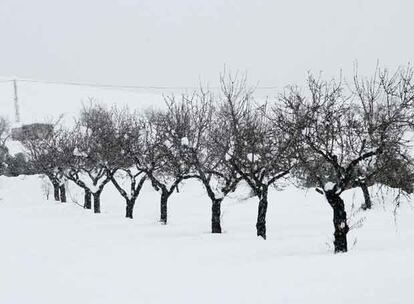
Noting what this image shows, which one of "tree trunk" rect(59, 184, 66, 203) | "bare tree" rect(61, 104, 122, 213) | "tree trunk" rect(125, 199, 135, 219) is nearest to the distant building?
"tree trunk" rect(59, 184, 66, 203)

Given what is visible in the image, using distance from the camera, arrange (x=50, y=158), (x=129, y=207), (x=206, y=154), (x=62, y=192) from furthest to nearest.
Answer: (x=62, y=192) → (x=50, y=158) → (x=129, y=207) → (x=206, y=154)

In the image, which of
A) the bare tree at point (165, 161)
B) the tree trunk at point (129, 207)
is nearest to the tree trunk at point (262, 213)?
the bare tree at point (165, 161)

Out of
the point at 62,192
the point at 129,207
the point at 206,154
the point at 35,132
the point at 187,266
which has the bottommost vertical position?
the point at 187,266

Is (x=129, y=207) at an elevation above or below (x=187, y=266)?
above

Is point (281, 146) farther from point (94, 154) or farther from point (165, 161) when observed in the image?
point (94, 154)

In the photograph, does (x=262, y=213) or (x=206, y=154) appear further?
(x=206, y=154)

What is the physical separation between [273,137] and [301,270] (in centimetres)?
930

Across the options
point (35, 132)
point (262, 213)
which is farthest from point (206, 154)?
point (35, 132)

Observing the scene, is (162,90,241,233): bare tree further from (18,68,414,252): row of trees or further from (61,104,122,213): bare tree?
(61,104,122,213): bare tree

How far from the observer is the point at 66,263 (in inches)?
607

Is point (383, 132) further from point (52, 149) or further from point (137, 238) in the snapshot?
point (52, 149)

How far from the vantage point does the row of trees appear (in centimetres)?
1608

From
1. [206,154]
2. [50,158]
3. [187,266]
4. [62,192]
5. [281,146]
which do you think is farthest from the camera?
[62,192]

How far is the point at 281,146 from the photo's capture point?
19969 mm
